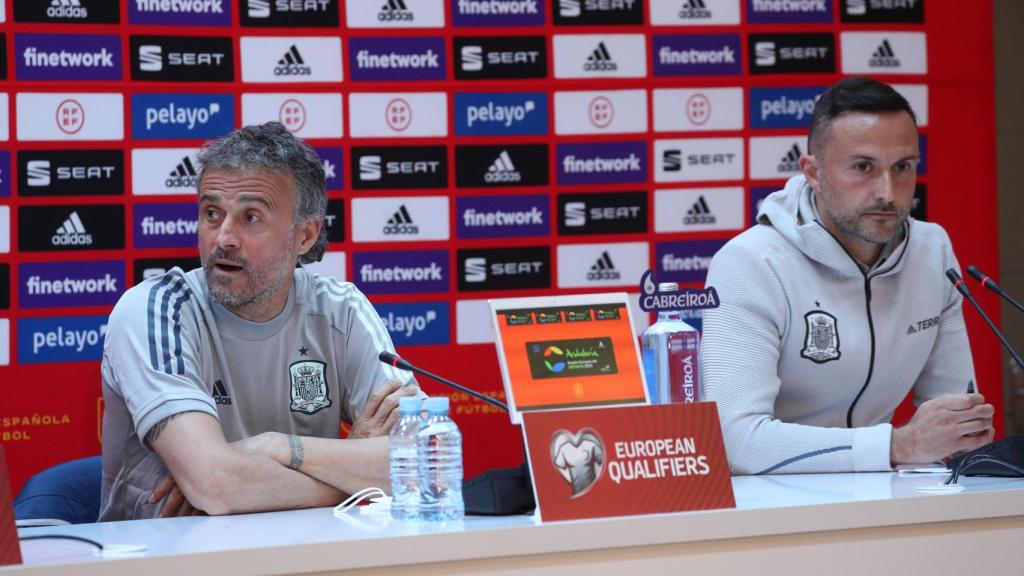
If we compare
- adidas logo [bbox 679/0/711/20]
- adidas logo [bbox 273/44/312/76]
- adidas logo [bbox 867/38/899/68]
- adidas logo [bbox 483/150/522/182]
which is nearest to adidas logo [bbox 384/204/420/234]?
adidas logo [bbox 483/150/522/182]

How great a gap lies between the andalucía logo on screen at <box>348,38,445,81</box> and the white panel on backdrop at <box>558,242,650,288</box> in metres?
0.70

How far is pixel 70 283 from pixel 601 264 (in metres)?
1.62

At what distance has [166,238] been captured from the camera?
3.38 m

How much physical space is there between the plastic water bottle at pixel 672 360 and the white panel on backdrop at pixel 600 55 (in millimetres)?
1766

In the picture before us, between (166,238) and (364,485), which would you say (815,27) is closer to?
(166,238)

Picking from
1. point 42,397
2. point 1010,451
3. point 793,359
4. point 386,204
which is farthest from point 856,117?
point 42,397

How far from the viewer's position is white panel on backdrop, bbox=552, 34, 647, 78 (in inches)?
143

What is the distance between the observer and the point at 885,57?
12.5ft

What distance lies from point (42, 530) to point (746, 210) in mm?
2608

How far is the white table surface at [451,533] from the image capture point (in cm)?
127

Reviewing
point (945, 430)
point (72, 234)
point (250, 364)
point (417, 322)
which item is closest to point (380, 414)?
point (250, 364)

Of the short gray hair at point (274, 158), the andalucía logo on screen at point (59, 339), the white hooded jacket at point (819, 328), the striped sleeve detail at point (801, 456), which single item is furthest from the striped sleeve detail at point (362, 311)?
the andalucía logo on screen at point (59, 339)

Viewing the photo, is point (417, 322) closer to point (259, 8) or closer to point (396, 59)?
point (396, 59)

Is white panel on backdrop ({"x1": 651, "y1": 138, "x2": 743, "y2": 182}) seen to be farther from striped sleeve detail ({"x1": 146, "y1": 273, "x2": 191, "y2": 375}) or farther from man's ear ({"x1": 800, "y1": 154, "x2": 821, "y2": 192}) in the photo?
striped sleeve detail ({"x1": 146, "y1": 273, "x2": 191, "y2": 375})
